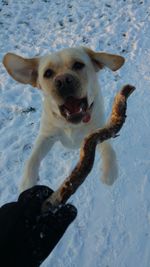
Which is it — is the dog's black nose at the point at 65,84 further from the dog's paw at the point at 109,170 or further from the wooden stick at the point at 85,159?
the dog's paw at the point at 109,170

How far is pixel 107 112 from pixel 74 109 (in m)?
1.84

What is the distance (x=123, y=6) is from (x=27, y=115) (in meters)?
3.44

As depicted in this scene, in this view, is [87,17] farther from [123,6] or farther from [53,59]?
[53,59]

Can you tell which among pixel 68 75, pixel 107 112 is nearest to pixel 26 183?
pixel 68 75

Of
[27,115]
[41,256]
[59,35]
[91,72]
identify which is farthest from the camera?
[59,35]

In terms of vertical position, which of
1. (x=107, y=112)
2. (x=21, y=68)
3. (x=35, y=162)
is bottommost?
(x=107, y=112)

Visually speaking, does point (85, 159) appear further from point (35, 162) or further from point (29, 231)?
point (35, 162)

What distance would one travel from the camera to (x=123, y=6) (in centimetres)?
806

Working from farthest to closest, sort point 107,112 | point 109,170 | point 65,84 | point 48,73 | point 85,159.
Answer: point 107,112 < point 109,170 < point 48,73 < point 65,84 < point 85,159

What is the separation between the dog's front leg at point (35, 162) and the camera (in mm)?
→ 3814

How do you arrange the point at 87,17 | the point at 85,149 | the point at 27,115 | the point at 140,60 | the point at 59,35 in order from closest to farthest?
the point at 85,149, the point at 27,115, the point at 140,60, the point at 59,35, the point at 87,17

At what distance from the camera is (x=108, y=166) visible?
393 centimetres

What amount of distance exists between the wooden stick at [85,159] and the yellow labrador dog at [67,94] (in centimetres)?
58

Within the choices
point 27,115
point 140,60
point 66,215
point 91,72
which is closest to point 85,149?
point 66,215
